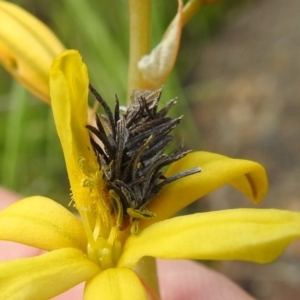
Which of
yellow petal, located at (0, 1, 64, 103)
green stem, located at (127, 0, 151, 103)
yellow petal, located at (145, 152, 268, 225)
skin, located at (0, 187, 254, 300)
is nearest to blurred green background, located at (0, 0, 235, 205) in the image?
skin, located at (0, 187, 254, 300)

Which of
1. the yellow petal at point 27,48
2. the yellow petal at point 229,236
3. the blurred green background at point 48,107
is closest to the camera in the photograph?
the yellow petal at point 229,236

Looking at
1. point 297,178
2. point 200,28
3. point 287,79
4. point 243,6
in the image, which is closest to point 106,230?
point 297,178

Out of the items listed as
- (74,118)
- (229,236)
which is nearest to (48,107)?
(74,118)

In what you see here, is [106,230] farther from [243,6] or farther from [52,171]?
[243,6]

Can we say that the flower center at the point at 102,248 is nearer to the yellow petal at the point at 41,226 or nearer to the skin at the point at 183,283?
the yellow petal at the point at 41,226

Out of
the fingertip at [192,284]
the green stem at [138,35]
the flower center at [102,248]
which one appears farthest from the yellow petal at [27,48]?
the fingertip at [192,284]

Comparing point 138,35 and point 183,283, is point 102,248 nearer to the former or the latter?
point 138,35
